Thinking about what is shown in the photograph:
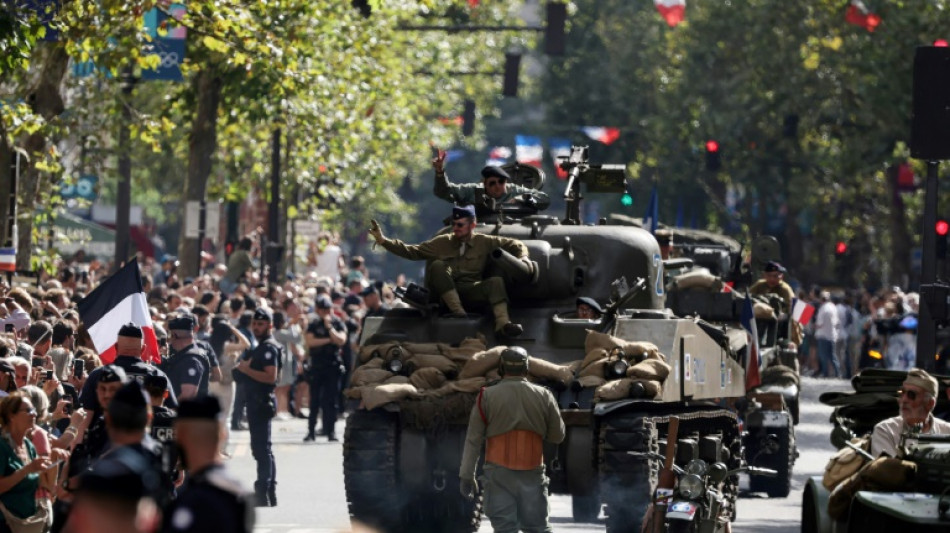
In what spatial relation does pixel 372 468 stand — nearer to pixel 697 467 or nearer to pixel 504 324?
pixel 504 324

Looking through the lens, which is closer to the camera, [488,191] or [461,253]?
[461,253]

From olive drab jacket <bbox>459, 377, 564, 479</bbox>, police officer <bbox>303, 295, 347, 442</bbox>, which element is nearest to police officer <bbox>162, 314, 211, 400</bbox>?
olive drab jacket <bbox>459, 377, 564, 479</bbox>

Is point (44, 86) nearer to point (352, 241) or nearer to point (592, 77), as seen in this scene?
point (592, 77)

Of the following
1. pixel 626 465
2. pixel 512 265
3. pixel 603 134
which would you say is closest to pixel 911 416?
pixel 626 465

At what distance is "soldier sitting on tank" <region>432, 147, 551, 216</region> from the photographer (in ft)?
62.9

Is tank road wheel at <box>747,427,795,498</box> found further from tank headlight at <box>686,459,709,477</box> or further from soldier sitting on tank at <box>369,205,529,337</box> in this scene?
tank headlight at <box>686,459,709,477</box>

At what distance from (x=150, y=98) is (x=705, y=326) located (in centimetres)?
2683

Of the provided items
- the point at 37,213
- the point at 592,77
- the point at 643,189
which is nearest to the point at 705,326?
the point at 37,213

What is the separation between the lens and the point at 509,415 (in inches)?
557

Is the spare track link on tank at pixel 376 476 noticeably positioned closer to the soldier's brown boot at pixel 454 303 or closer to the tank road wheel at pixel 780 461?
the soldier's brown boot at pixel 454 303

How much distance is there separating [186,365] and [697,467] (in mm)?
6211

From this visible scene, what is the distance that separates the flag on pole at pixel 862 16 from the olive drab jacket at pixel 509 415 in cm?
3283

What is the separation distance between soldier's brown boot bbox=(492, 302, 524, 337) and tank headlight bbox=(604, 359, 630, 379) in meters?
1.03

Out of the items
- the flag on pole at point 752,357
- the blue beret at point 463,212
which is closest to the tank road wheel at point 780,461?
the flag on pole at point 752,357
